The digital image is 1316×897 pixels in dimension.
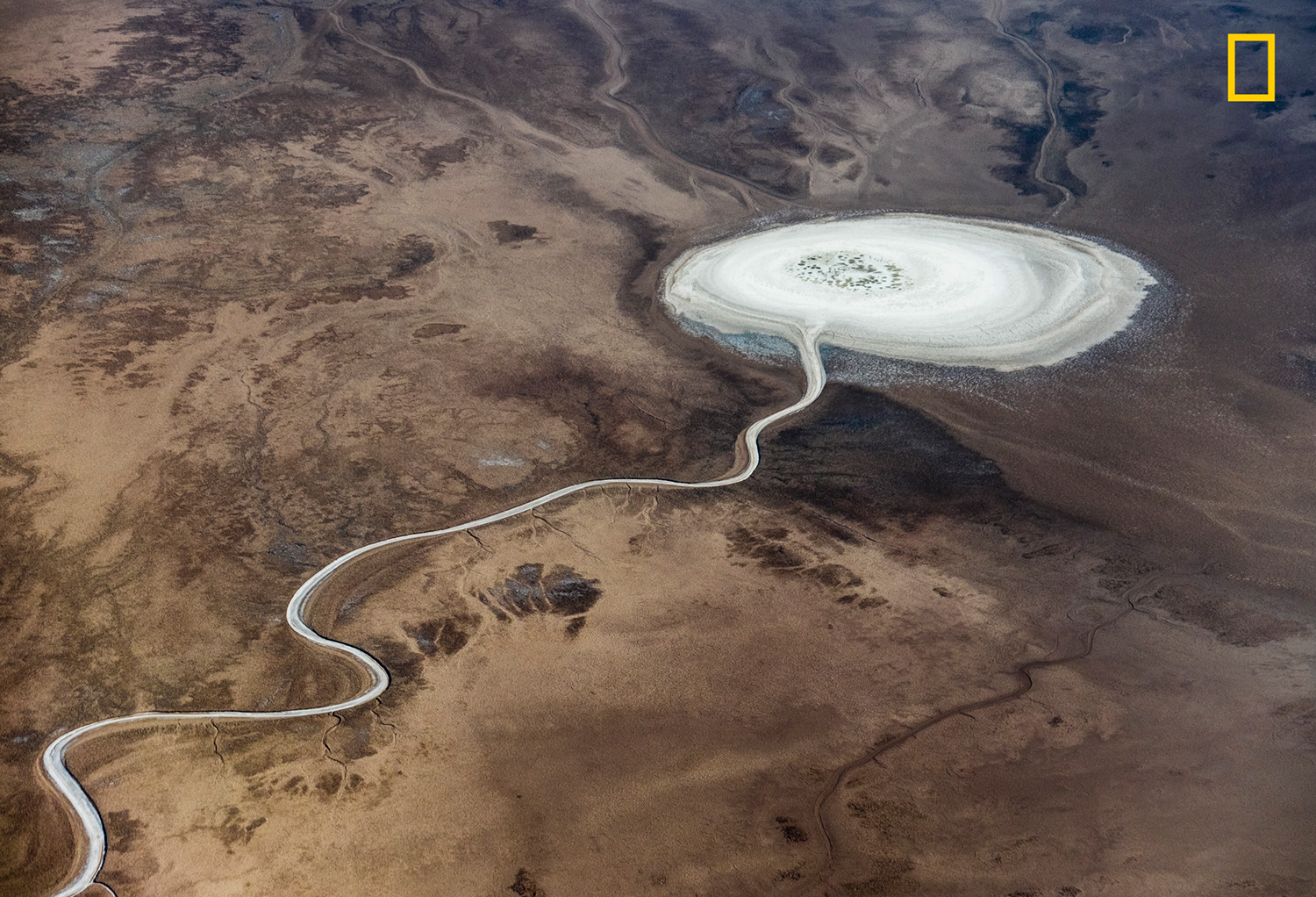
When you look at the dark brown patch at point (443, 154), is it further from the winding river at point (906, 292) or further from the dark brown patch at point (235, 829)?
the dark brown patch at point (235, 829)

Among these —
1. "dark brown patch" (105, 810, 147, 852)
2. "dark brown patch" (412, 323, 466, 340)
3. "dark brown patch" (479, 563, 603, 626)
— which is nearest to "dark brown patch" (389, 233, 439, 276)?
"dark brown patch" (412, 323, 466, 340)

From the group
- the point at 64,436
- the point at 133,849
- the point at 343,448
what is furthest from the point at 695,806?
the point at 64,436

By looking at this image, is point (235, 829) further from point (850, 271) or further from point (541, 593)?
point (850, 271)

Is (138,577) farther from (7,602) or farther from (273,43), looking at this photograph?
(273,43)

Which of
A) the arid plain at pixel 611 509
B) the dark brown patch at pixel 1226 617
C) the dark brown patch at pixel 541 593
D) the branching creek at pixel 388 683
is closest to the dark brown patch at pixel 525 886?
the arid plain at pixel 611 509

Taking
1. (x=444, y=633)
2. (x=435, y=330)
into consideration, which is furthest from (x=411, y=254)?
(x=444, y=633)
